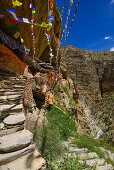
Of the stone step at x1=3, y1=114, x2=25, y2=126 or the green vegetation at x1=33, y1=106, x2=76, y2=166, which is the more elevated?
the stone step at x1=3, y1=114, x2=25, y2=126

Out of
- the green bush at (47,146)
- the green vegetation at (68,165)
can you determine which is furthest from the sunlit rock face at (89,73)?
the green vegetation at (68,165)

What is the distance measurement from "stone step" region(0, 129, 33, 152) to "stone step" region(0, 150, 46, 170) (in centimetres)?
18

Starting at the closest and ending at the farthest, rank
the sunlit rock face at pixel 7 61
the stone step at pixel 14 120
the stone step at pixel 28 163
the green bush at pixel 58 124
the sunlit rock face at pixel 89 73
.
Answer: the stone step at pixel 28 163, the stone step at pixel 14 120, the green bush at pixel 58 124, the sunlit rock face at pixel 7 61, the sunlit rock face at pixel 89 73

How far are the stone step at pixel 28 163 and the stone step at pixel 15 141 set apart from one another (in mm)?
179

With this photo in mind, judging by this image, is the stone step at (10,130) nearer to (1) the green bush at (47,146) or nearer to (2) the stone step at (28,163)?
(2) the stone step at (28,163)

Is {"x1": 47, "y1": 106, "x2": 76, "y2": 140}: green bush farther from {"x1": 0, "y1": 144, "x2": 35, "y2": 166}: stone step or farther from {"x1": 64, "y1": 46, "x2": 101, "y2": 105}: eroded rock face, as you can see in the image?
{"x1": 64, "y1": 46, "x2": 101, "y2": 105}: eroded rock face

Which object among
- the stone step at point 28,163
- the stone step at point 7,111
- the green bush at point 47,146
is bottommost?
the green bush at point 47,146

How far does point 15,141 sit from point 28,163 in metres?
0.43

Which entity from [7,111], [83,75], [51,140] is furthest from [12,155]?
[83,75]

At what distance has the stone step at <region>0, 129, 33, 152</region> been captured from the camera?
5.18 feet

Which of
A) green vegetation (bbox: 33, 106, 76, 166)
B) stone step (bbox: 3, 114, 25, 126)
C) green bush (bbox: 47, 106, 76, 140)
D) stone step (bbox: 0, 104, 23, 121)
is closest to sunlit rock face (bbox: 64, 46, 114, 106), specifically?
green bush (bbox: 47, 106, 76, 140)

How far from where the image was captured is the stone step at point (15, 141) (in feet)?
5.18

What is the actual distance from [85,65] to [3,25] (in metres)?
26.9

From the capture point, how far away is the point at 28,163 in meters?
1.49
